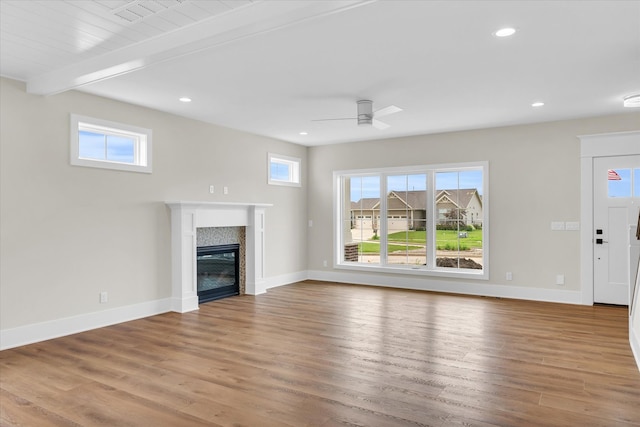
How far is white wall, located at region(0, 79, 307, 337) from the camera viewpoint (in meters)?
4.18

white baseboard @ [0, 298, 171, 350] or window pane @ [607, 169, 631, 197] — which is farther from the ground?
window pane @ [607, 169, 631, 197]

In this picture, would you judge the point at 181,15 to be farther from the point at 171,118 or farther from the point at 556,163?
the point at 556,163

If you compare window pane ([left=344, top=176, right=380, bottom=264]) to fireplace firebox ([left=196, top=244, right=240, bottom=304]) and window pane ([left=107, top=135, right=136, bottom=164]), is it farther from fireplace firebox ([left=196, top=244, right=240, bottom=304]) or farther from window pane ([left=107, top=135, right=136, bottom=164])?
window pane ([left=107, top=135, right=136, bottom=164])

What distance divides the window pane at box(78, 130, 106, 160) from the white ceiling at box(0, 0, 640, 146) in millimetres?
502

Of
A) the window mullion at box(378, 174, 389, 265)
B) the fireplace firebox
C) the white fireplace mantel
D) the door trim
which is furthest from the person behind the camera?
the window mullion at box(378, 174, 389, 265)

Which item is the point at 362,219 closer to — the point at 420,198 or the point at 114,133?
the point at 420,198

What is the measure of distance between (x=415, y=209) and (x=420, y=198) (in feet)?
0.70

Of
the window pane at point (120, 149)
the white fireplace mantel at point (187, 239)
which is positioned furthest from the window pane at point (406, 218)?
the window pane at point (120, 149)

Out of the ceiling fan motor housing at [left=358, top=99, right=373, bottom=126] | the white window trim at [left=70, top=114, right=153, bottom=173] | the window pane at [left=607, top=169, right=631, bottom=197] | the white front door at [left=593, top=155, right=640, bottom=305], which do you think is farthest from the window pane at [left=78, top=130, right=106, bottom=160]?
the window pane at [left=607, top=169, right=631, bottom=197]

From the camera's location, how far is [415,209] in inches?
294

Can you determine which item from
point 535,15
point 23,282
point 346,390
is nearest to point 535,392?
point 346,390

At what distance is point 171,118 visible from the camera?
5781 mm

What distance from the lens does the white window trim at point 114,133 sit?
15.3 feet

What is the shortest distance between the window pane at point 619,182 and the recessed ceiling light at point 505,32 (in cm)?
379
